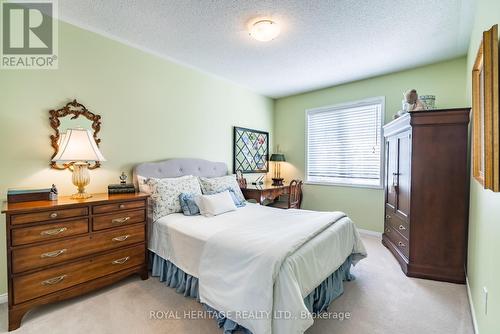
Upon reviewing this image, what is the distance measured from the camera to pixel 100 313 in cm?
190

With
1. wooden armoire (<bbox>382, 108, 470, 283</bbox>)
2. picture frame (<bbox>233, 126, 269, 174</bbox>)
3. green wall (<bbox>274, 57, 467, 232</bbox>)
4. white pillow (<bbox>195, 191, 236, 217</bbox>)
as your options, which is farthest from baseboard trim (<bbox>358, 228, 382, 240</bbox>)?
white pillow (<bbox>195, 191, 236, 217</bbox>)

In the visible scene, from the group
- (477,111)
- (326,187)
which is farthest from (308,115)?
(477,111)

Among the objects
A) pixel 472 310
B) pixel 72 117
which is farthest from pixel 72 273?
pixel 472 310

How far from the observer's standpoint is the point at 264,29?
2.32 meters

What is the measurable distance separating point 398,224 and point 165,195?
114 inches

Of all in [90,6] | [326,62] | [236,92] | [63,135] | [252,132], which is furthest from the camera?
[252,132]

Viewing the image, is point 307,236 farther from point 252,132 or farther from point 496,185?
point 252,132

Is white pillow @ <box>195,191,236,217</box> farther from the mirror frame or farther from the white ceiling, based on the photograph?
the white ceiling

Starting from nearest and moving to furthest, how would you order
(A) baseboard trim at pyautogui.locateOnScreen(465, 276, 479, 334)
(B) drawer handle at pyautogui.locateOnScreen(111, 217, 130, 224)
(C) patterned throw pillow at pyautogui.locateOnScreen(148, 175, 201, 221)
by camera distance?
(A) baseboard trim at pyautogui.locateOnScreen(465, 276, 479, 334) → (B) drawer handle at pyautogui.locateOnScreen(111, 217, 130, 224) → (C) patterned throw pillow at pyautogui.locateOnScreen(148, 175, 201, 221)

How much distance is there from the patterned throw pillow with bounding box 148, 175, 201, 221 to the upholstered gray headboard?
0.84 ft

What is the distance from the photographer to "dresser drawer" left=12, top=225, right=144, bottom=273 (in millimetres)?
1739

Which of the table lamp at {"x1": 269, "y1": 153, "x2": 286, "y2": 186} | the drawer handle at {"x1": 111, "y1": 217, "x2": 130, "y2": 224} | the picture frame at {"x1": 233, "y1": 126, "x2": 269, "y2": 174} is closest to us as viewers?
the drawer handle at {"x1": 111, "y1": 217, "x2": 130, "y2": 224}

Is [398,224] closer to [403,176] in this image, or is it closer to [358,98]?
[403,176]

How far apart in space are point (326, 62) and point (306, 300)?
9.66 ft
